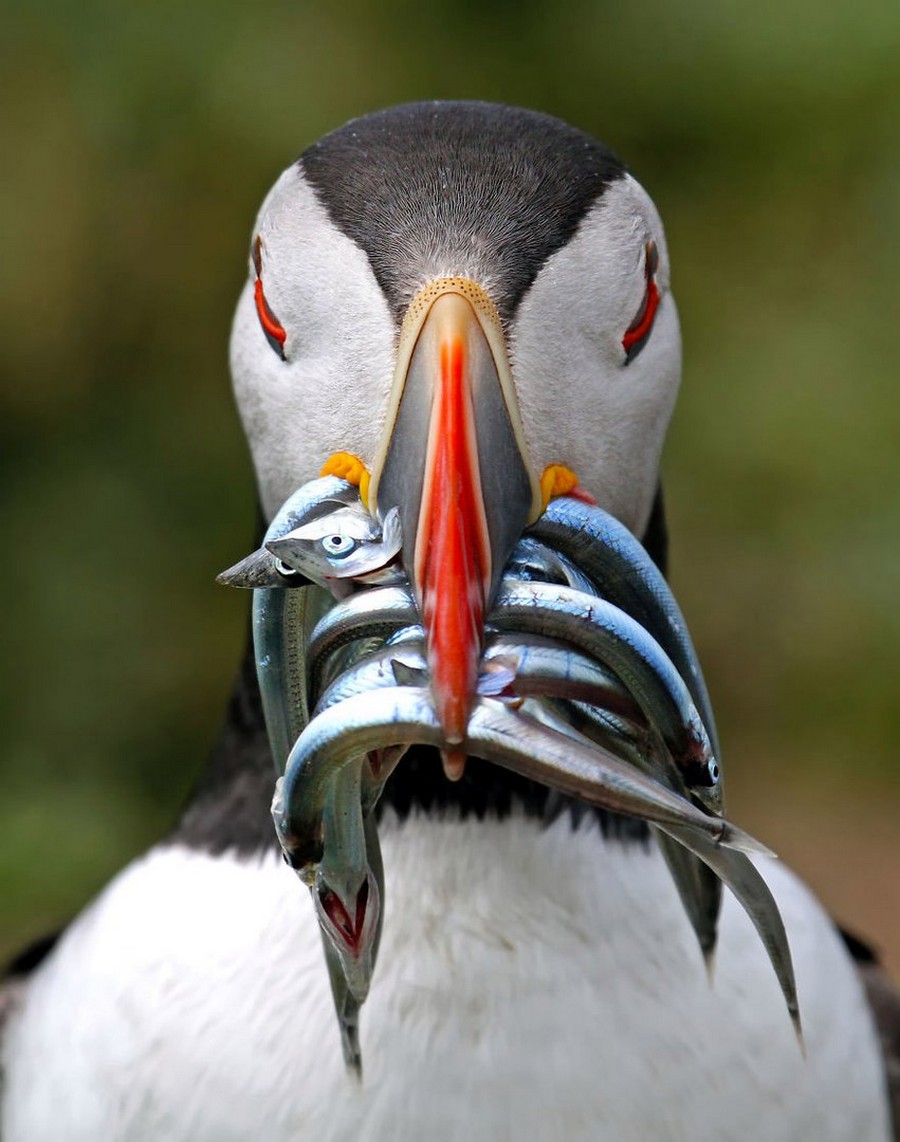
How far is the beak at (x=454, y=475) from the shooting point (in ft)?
5.76

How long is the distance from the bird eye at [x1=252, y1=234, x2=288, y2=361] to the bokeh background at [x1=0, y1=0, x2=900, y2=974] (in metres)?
3.35

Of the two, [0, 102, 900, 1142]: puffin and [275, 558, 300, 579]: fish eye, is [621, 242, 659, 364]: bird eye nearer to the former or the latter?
[0, 102, 900, 1142]: puffin

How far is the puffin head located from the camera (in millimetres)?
1933

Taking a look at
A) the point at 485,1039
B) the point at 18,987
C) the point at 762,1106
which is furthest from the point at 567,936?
the point at 18,987

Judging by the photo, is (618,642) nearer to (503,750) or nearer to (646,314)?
(503,750)

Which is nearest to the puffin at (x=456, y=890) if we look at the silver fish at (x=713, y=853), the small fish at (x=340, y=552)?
Result: the small fish at (x=340, y=552)

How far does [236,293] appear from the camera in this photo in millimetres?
6219

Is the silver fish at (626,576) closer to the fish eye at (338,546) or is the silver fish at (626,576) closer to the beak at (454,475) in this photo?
Answer: the beak at (454,475)

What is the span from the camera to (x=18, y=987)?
3258 mm

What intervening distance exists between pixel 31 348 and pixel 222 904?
12.6ft

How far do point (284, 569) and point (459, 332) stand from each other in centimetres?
36

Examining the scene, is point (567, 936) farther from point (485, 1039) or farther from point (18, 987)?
point (18, 987)

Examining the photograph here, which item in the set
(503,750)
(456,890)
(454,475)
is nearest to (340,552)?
(454,475)

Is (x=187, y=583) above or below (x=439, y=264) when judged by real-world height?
below
